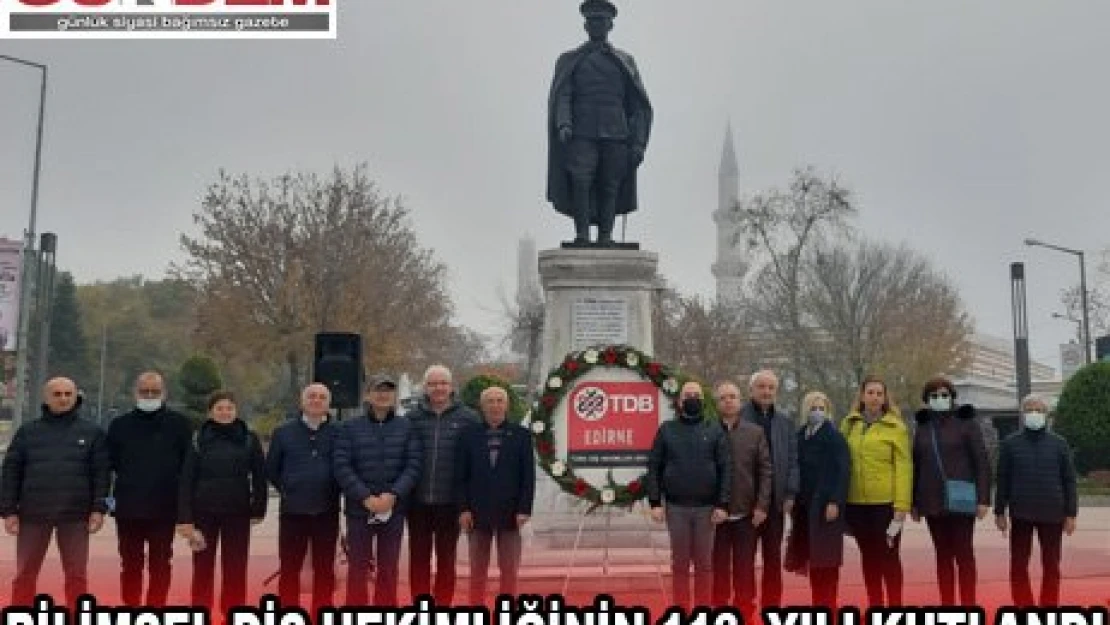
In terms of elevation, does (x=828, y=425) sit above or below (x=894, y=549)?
above

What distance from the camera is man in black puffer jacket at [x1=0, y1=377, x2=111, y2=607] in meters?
6.93

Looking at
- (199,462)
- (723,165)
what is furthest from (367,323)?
(723,165)

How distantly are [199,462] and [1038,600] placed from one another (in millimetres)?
6270

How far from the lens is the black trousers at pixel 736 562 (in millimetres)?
7281

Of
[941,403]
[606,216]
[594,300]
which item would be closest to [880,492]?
[941,403]

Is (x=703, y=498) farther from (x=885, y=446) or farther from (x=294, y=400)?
(x=294, y=400)

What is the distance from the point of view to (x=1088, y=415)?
2234cm

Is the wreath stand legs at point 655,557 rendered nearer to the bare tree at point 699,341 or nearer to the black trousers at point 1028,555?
the black trousers at point 1028,555

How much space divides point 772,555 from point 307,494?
130 inches

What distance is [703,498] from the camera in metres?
7.11

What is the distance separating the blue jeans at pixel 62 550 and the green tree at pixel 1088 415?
20694 mm

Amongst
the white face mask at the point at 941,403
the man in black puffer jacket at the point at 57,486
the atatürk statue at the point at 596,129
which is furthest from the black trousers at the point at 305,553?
the atatürk statue at the point at 596,129

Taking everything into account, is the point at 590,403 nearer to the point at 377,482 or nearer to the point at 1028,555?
the point at 377,482

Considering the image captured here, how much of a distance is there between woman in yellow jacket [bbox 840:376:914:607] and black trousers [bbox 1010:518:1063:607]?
0.93 m
